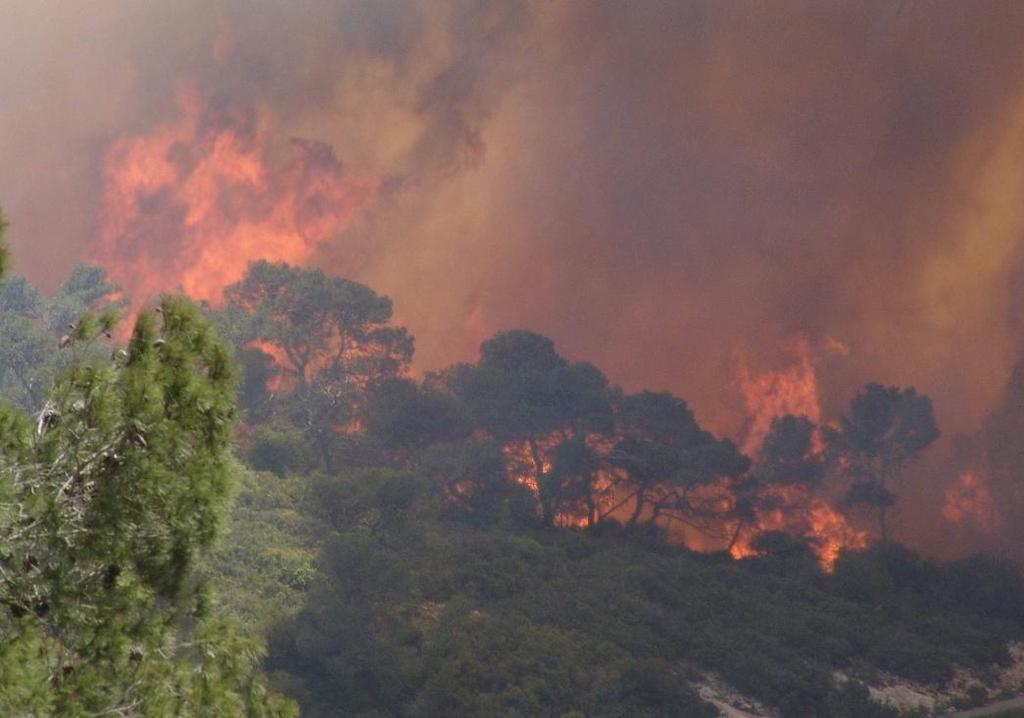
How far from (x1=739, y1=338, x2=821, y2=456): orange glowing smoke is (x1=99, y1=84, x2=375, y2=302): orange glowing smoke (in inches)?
919

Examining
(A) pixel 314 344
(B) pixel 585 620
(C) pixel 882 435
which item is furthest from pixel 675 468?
(A) pixel 314 344

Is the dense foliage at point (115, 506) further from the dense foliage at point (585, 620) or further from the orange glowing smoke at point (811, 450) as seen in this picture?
the orange glowing smoke at point (811, 450)

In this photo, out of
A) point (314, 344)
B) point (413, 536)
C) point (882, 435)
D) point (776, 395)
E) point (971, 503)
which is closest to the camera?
point (413, 536)

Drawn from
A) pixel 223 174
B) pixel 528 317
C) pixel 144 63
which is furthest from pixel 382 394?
pixel 144 63

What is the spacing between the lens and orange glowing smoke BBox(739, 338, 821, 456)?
52.5m

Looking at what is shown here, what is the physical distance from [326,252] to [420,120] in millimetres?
8006

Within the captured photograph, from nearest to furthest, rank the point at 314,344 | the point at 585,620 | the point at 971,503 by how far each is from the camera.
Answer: the point at 585,620
the point at 971,503
the point at 314,344

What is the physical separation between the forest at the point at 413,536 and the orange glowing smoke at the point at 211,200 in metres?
3.21

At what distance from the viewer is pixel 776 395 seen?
5334 centimetres

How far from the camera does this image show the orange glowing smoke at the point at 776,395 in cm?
5253

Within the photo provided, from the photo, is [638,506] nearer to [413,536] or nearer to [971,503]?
[971,503]

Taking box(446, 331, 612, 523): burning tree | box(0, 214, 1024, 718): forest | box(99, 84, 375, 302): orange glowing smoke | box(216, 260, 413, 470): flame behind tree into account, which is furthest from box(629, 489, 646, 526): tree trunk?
box(99, 84, 375, 302): orange glowing smoke

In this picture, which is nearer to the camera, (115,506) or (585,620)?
(115,506)

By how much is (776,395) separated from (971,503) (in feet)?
29.7
